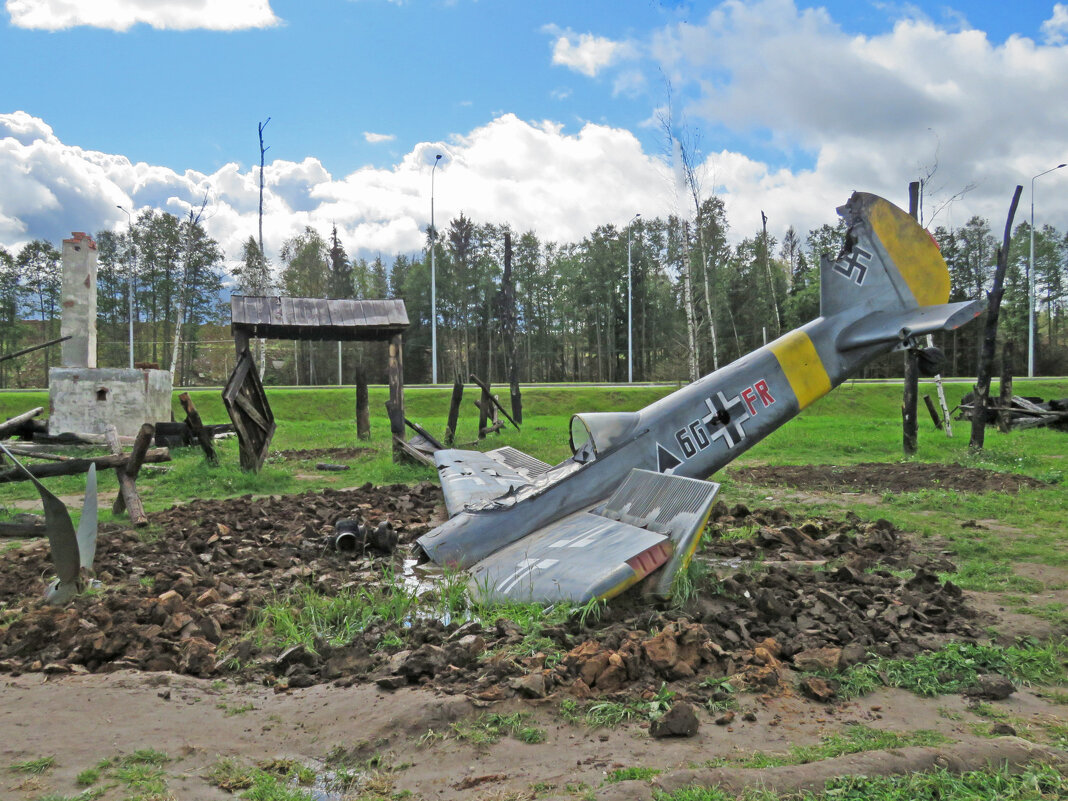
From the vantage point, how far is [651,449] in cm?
749

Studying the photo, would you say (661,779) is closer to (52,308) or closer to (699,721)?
(699,721)

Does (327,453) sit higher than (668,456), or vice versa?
(668,456)

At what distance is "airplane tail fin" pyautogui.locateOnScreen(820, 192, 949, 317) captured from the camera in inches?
340

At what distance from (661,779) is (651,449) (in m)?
4.76

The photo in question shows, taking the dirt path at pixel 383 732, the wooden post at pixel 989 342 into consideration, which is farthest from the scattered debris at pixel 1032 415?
the dirt path at pixel 383 732

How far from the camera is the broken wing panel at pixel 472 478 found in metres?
7.89

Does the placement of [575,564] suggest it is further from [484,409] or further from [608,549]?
[484,409]

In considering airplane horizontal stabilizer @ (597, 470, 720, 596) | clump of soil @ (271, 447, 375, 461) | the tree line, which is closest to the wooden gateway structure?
clump of soil @ (271, 447, 375, 461)

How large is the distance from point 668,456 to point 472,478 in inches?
106

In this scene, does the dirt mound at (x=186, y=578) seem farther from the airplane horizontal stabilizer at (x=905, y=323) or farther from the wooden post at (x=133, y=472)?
the airplane horizontal stabilizer at (x=905, y=323)

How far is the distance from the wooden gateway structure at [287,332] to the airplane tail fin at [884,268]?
8443mm

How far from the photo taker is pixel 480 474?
9.38 meters

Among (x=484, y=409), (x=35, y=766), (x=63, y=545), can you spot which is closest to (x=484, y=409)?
(x=484, y=409)

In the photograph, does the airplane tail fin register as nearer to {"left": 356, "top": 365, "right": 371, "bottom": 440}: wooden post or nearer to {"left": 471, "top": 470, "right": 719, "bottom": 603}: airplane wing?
{"left": 471, "top": 470, "right": 719, "bottom": 603}: airplane wing
